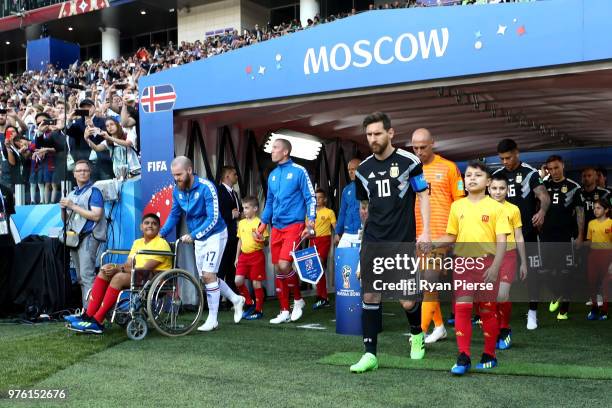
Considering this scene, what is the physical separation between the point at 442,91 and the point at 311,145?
3438 mm

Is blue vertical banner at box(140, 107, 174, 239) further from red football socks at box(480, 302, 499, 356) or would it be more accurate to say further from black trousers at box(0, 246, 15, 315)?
red football socks at box(480, 302, 499, 356)

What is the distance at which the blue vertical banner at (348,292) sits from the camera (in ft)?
21.6

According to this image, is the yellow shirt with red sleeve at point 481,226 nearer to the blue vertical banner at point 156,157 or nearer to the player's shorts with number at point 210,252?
the player's shorts with number at point 210,252

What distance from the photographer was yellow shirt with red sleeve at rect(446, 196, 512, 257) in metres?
4.76

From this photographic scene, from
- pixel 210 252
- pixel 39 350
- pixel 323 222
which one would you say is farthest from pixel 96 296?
pixel 323 222

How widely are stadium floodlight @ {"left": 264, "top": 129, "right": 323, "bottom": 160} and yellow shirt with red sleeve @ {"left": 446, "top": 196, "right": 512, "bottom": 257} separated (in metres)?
5.84

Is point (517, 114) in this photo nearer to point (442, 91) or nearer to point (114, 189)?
point (442, 91)

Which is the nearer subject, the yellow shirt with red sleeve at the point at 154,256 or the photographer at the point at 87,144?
the yellow shirt with red sleeve at the point at 154,256

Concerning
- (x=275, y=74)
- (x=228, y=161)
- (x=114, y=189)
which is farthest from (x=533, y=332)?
(x=114, y=189)

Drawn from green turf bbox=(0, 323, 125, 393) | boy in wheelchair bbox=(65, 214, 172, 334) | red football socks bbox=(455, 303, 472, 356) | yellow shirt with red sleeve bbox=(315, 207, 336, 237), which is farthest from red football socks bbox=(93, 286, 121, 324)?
yellow shirt with red sleeve bbox=(315, 207, 336, 237)

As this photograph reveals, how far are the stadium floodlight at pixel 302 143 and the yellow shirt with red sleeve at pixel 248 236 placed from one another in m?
2.30

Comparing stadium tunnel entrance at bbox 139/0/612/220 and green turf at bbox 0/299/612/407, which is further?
stadium tunnel entrance at bbox 139/0/612/220

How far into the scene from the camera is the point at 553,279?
8.56m

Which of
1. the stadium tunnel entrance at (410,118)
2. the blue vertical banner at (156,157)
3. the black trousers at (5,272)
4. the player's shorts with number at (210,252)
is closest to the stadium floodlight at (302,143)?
the stadium tunnel entrance at (410,118)
